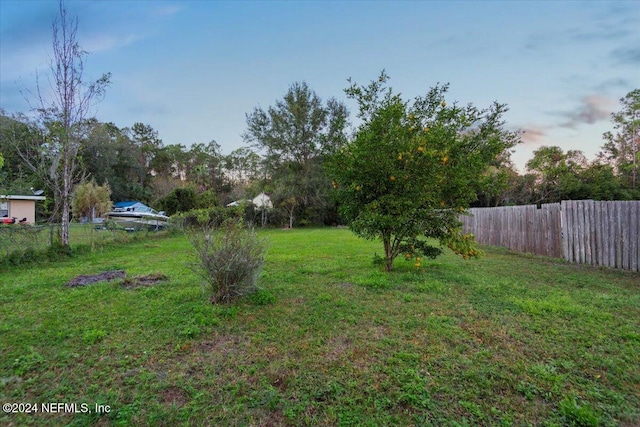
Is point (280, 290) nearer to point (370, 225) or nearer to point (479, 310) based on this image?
point (370, 225)

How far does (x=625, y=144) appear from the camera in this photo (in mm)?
21531

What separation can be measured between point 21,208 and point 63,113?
1754 centimetres

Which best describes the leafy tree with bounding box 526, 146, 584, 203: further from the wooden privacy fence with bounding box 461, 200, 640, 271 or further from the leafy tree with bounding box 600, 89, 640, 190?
the wooden privacy fence with bounding box 461, 200, 640, 271

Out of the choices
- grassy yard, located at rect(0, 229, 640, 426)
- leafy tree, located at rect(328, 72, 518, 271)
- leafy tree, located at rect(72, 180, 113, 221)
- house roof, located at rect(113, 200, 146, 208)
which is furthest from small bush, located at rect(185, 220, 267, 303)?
house roof, located at rect(113, 200, 146, 208)

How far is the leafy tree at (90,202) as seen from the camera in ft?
76.2

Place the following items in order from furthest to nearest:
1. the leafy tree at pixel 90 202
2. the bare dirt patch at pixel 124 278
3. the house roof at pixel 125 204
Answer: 1. the house roof at pixel 125 204
2. the leafy tree at pixel 90 202
3. the bare dirt patch at pixel 124 278

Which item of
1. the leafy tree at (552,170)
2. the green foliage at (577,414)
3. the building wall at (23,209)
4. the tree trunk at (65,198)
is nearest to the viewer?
the green foliage at (577,414)

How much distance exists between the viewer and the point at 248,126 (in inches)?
902

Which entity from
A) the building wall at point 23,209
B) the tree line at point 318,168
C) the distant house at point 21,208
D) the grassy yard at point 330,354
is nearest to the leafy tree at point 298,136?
the tree line at point 318,168

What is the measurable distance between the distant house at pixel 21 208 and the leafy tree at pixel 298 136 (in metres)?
15.0

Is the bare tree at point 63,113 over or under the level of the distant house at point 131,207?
over

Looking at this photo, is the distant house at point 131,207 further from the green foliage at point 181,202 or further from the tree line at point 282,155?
the green foliage at point 181,202

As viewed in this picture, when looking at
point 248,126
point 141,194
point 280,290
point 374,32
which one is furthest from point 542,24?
point 141,194

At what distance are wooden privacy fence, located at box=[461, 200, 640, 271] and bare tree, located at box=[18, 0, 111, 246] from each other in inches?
510
